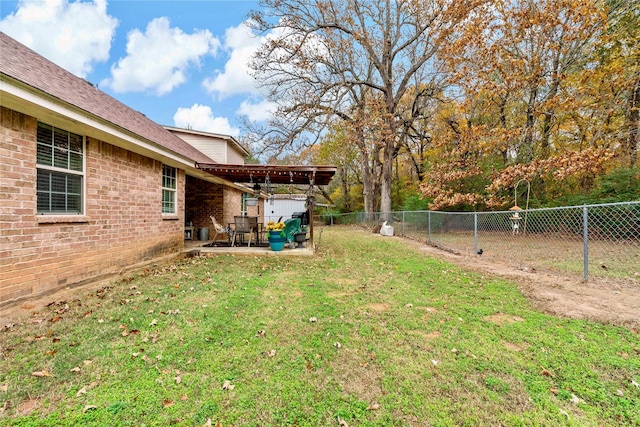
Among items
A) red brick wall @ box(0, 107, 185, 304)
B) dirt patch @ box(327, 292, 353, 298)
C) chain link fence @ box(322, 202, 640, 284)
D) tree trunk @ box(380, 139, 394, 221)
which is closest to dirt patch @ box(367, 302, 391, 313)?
dirt patch @ box(327, 292, 353, 298)

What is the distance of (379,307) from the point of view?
4.01 meters

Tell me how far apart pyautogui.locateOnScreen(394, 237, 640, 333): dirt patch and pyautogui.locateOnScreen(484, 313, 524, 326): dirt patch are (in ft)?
1.89

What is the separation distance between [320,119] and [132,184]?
1058 centimetres

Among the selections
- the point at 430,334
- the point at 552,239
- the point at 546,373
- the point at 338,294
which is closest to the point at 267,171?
the point at 338,294

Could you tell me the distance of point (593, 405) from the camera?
2025mm

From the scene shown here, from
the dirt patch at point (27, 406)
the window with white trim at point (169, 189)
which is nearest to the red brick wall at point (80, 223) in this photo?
the window with white trim at point (169, 189)

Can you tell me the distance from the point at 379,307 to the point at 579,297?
10.2 feet

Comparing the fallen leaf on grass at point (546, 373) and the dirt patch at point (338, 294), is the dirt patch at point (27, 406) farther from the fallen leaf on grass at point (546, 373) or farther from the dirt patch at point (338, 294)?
the fallen leaf on grass at point (546, 373)

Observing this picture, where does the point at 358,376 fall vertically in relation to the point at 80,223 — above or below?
below

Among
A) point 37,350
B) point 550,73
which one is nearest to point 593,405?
point 37,350

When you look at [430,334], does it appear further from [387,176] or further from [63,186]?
[387,176]

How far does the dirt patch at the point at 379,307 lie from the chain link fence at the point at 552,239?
397 cm

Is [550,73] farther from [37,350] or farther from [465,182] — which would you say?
[37,350]

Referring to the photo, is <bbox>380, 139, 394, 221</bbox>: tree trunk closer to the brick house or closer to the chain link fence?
the chain link fence
